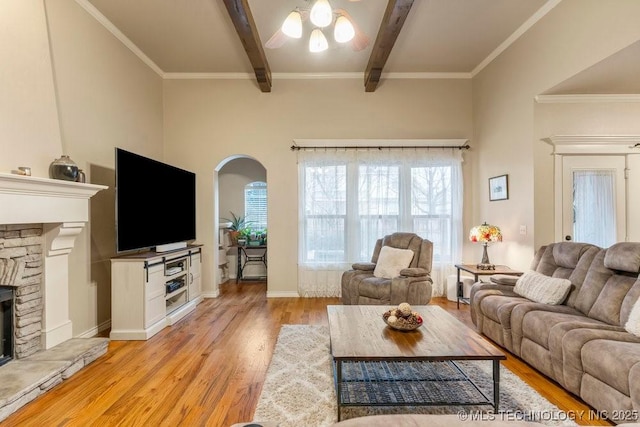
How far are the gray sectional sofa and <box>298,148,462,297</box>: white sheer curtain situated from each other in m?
1.67

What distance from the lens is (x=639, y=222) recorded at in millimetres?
3582

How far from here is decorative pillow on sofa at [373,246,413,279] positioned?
408 centimetres

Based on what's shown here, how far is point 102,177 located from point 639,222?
6.08m

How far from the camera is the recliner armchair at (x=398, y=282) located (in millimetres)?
3754

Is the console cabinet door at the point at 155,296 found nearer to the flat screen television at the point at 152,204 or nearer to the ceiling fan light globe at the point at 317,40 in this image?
the flat screen television at the point at 152,204

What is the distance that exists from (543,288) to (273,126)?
405 cm

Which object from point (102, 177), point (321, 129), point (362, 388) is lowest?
point (362, 388)

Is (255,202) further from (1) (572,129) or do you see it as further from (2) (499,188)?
(1) (572,129)

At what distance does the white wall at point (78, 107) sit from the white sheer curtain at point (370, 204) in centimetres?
246

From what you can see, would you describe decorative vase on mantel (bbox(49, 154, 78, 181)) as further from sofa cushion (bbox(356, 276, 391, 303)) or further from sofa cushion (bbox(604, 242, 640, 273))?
sofa cushion (bbox(604, 242, 640, 273))

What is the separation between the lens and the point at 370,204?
4938mm

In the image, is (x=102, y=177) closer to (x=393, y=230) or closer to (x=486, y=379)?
(x=393, y=230)

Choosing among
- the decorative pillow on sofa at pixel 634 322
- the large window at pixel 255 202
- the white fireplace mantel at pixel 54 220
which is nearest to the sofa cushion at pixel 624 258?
the decorative pillow on sofa at pixel 634 322

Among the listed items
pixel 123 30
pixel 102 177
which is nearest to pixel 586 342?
pixel 102 177
